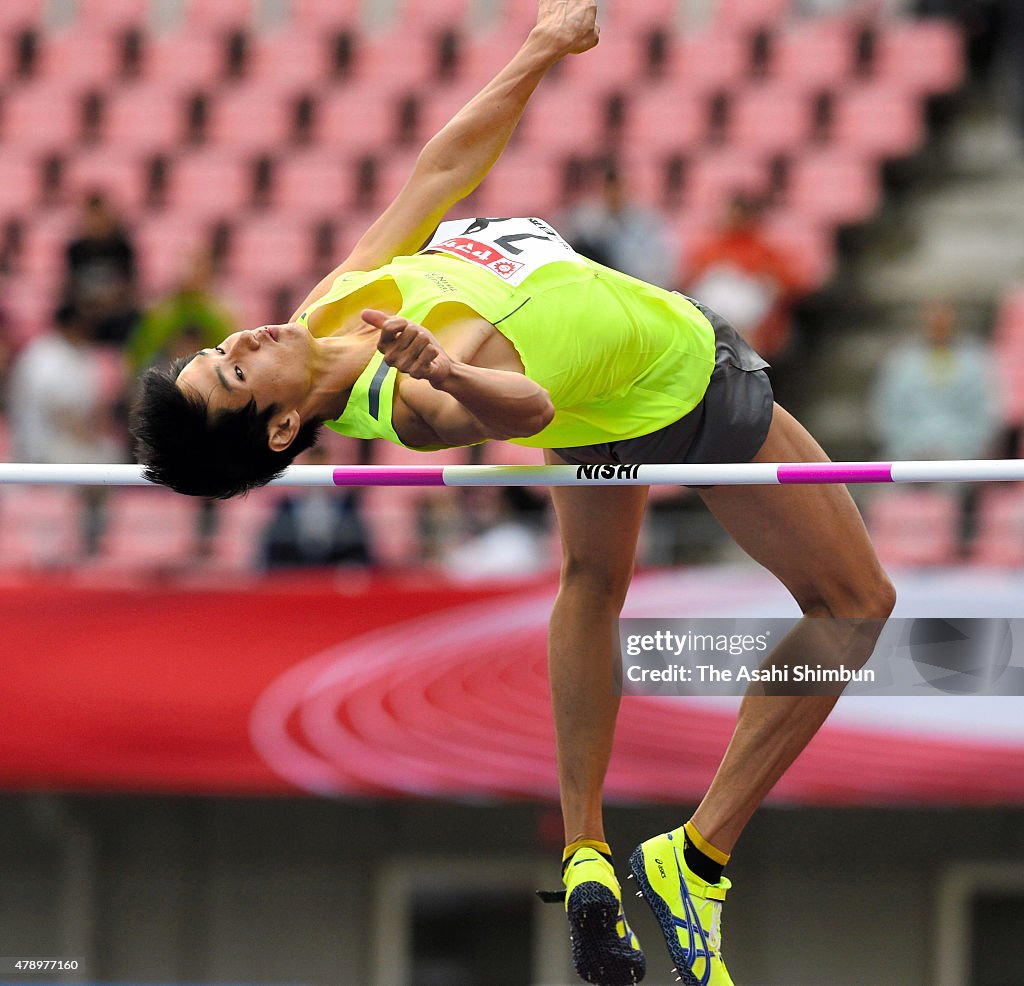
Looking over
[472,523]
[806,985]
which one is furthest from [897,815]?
[472,523]

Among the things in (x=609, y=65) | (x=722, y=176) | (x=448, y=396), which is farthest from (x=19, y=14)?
(x=448, y=396)

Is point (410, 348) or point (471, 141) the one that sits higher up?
point (471, 141)

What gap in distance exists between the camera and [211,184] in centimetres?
1063

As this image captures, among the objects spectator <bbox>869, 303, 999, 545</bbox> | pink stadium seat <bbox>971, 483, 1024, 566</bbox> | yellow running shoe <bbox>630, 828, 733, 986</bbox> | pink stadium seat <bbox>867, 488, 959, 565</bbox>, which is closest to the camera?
yellow running shoe <bbox>630, 828, 733, 986</bbox>

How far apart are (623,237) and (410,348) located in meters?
4.70

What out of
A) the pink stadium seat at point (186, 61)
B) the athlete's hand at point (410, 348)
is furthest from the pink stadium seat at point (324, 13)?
the athlete's hand at point (410, 348)

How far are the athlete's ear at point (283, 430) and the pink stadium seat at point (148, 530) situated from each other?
359 centimetres

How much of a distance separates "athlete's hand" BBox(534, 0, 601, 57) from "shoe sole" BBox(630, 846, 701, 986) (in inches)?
75.9

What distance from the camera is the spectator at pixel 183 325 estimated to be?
8.13m

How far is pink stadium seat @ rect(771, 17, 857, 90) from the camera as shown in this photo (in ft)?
33.3

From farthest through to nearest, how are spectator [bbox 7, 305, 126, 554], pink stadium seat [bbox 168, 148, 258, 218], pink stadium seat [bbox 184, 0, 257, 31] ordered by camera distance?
pink stadium seat [bbox 184, 0, 257, 31]
pink stadium seat [bbox 168, 148, 258, 218]
spectator [bbox 7, 305, 126, 554]

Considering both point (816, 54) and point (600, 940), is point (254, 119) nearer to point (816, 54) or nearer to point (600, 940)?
point (816, 54)

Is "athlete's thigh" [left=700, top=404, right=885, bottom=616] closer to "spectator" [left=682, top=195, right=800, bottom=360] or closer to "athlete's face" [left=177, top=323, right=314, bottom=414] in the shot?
"athlete's face" [left=177, top=323, right=314, bottom=414]

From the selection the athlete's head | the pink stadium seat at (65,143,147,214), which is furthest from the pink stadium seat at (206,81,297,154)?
the athlete's head
